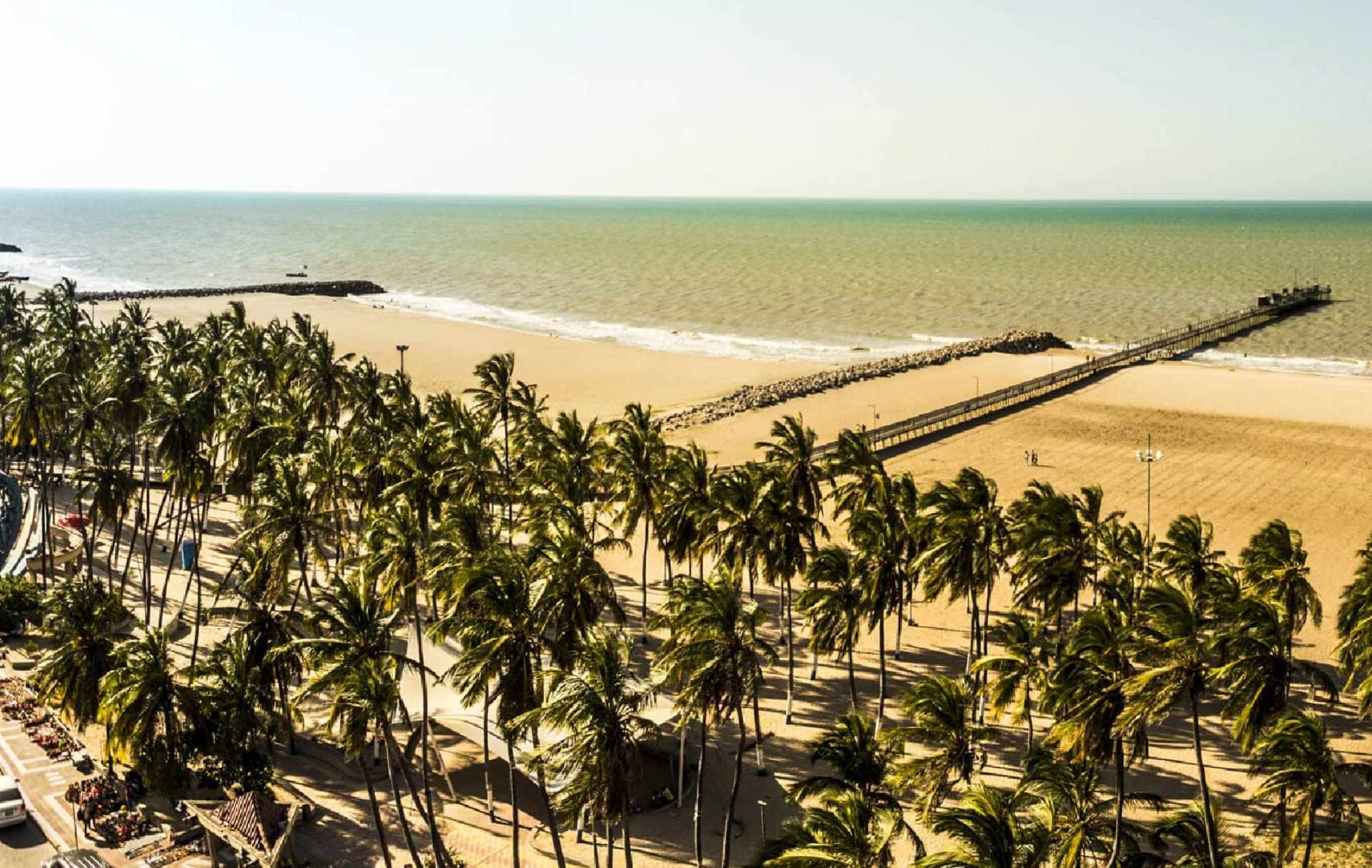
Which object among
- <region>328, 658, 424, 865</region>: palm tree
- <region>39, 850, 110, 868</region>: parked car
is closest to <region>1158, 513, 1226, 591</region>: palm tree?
<region>328, 658, 424, 865</region>: palm tree

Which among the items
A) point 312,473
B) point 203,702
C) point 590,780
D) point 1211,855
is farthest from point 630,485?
point 1211,855

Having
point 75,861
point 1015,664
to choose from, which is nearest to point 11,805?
point 75,861

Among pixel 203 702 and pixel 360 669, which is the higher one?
pixel 360 669

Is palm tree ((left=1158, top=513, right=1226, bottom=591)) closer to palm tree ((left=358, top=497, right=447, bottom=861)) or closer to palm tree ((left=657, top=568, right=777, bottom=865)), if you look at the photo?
palm tree ((left=657, top=568, right=777, bottom=865))

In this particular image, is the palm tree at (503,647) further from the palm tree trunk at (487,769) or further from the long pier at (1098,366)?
the long pier at (1098,366)

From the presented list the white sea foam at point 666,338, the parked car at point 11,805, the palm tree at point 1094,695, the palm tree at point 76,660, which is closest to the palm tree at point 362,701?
the palm tree at point 76,660

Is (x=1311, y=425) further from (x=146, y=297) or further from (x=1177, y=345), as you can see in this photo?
(x=146, y=297)

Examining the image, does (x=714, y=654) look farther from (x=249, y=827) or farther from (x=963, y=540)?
(x=249, y=827)
